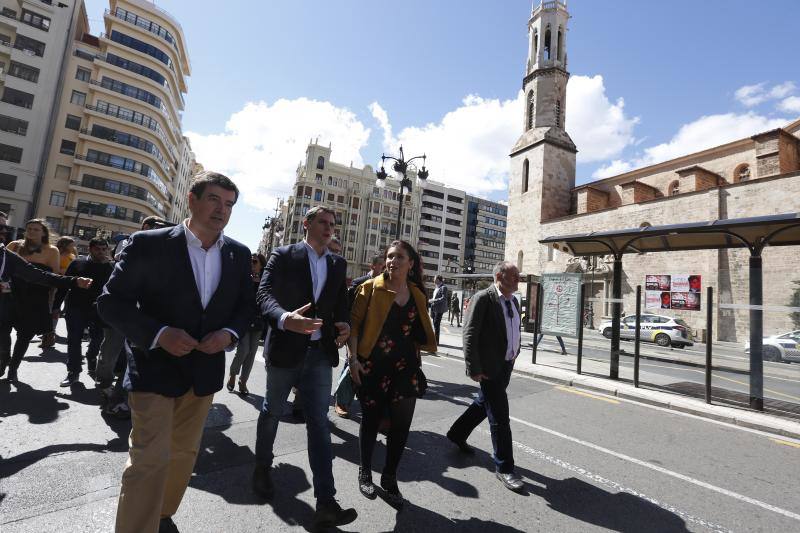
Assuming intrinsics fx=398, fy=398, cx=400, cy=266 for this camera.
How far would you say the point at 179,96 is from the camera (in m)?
52.2

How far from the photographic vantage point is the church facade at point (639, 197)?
22.8 meters

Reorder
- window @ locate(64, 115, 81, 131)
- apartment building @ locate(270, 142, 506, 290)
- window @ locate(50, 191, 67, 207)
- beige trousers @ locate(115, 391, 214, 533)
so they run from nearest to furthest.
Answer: beige trousers @ locate(115, 391, 214, 533) < window @ locate(50, 191, 67, 207) < window @ locate(64, 115, 81, 131) < apartment building @ locate(270, 142, 506, 290)

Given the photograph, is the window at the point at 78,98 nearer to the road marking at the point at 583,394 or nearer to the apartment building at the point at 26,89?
the apartment building at the point at 26,89

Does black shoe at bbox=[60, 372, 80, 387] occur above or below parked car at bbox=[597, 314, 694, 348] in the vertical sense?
below

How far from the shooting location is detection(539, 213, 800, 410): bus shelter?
654cm

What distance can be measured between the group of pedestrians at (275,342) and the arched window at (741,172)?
35396 millimetres

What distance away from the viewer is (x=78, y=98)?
134ft

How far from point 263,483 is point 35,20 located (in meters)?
54.0

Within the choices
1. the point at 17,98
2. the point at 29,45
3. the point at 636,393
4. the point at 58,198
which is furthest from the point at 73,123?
the point at 636,393

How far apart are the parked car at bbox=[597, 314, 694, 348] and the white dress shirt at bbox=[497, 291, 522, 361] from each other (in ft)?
54.6

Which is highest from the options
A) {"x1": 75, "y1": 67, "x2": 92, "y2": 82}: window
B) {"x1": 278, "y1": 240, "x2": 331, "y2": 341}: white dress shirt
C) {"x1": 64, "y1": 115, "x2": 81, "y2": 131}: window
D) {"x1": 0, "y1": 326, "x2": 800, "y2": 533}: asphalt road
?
{"x1": 75, "y1": 67, "x2": 92, "y2": 82}: window

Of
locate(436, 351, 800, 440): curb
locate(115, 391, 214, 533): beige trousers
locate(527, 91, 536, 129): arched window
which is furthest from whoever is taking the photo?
locate(527, 91, 536, 129): arched window

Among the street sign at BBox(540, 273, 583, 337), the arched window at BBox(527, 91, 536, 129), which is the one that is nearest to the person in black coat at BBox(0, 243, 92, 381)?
the street sign at BBox(540, 273, 583, 337)

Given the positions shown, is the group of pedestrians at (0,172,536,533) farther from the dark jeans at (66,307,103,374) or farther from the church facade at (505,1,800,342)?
the church facade at (505,1,800,342)
